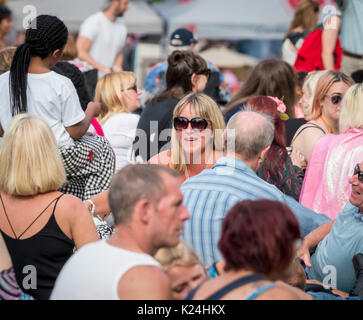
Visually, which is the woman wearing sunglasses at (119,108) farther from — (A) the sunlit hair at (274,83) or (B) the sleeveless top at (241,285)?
(B) the sleeveless top at (241,285)

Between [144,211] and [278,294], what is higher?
[144,211]

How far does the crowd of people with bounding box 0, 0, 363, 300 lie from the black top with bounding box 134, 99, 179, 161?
0.01 metres

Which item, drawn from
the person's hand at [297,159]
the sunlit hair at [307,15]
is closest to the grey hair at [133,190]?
the person's hand at [297,159]

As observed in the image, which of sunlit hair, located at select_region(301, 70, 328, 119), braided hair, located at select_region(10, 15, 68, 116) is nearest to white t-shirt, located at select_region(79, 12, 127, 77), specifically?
sunlit hair, located at select_region(301, 70, 328, 119)

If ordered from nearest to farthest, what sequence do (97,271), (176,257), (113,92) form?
(97,271) → (176,257) → (113,92)

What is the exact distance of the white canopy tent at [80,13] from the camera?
1099cm

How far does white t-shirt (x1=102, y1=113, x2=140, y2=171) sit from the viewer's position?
5.67m

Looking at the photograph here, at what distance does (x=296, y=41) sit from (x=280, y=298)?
6.06m

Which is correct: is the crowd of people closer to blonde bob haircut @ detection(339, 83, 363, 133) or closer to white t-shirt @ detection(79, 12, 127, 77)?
blonde bob haircut @ detection(339, 83, 363, 133)

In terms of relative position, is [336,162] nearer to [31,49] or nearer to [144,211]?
[31,49]

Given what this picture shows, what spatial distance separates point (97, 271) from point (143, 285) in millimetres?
206

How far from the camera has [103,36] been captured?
8.22m

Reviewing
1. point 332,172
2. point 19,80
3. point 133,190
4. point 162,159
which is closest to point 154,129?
point 162,159
